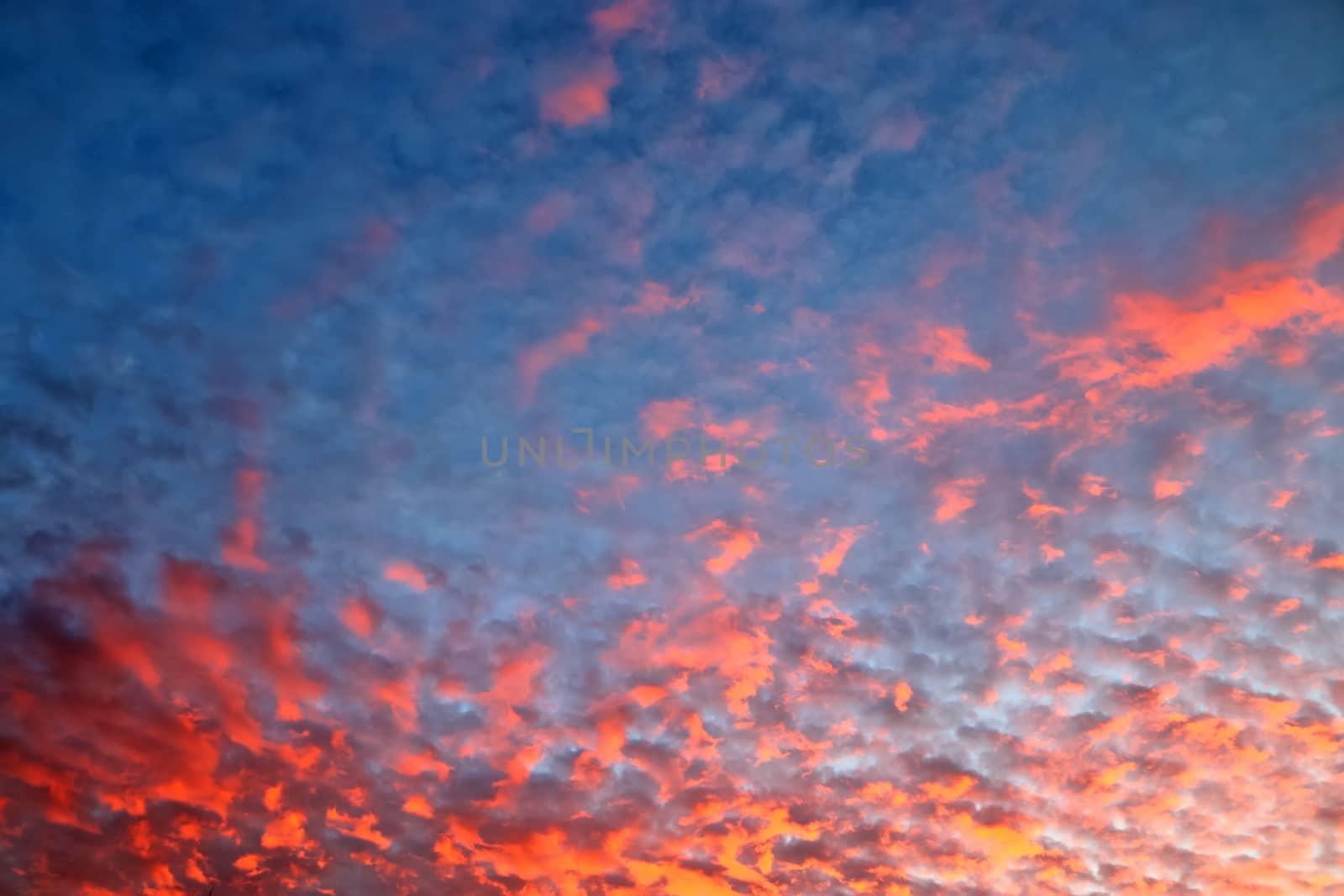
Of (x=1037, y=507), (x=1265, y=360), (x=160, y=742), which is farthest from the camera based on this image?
(x=160, y=742)

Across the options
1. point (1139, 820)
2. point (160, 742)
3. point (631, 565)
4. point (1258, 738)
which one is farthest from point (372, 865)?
point (1258, 738)

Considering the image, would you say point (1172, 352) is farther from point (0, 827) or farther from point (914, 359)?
point (0, 827)

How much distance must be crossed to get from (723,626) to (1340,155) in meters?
15.8

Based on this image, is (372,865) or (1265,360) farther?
(372,865)

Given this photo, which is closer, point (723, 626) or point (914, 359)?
point (914, 359)

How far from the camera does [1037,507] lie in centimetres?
1725

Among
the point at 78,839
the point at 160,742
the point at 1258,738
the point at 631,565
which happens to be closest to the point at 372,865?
the point at 160,742

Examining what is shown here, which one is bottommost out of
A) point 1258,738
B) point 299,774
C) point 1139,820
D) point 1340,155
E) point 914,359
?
point 299,774

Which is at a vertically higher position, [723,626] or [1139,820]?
[723,626]

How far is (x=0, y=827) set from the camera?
2592cm

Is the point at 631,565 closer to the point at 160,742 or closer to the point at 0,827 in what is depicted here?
the point at 160,742

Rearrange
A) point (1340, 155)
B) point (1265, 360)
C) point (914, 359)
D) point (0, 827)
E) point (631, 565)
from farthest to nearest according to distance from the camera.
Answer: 1. point (0, 827)
2. point (631, 565)
3. point (914, 359)
4. point (1265, 360)
5. point (1340, 155)

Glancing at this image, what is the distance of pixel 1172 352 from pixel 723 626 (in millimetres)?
12088

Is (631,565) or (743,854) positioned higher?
(631,565)
